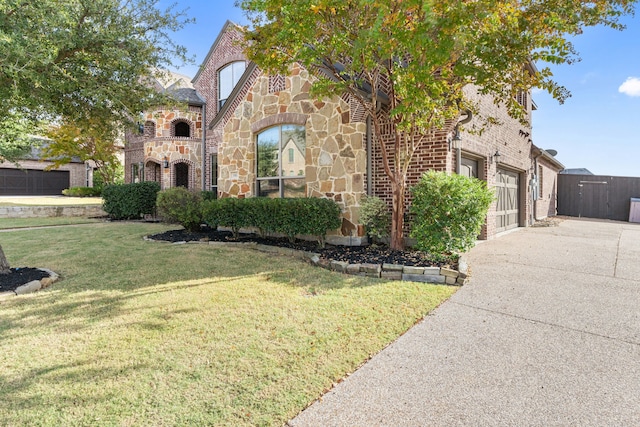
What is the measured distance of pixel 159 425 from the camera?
6.78ft

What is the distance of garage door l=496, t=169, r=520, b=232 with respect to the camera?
10.7 meters

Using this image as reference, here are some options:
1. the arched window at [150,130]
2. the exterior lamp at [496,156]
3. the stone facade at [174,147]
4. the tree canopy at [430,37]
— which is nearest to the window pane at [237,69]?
the stone facade at [174,147]

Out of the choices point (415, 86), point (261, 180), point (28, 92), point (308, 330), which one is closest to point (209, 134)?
point (261, 180)

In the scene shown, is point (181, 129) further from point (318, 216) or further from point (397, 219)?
point (397, 219)

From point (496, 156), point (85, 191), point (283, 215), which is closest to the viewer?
point (283, 215)

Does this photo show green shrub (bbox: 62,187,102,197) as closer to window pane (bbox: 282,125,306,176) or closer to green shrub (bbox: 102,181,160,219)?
green shrub (bbox: 102,181,160,219)

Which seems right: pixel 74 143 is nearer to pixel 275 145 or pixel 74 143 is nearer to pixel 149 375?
pixel 275 145

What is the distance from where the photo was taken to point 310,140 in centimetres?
841

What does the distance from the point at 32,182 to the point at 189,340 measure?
3507 cm

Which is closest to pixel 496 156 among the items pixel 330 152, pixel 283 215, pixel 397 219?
pixel 397 219

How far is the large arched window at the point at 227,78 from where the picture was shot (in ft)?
51.5

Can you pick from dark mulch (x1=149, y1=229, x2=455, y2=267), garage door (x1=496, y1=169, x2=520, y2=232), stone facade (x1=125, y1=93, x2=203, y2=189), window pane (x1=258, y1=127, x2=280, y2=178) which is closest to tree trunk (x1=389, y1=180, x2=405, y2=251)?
dark mulch (x1=149, y1=229, x2=455, y2=267)

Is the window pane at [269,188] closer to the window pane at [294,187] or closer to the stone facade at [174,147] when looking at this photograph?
the window pane at [294,187]

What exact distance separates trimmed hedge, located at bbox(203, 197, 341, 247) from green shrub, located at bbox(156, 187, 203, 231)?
112 centimetres
